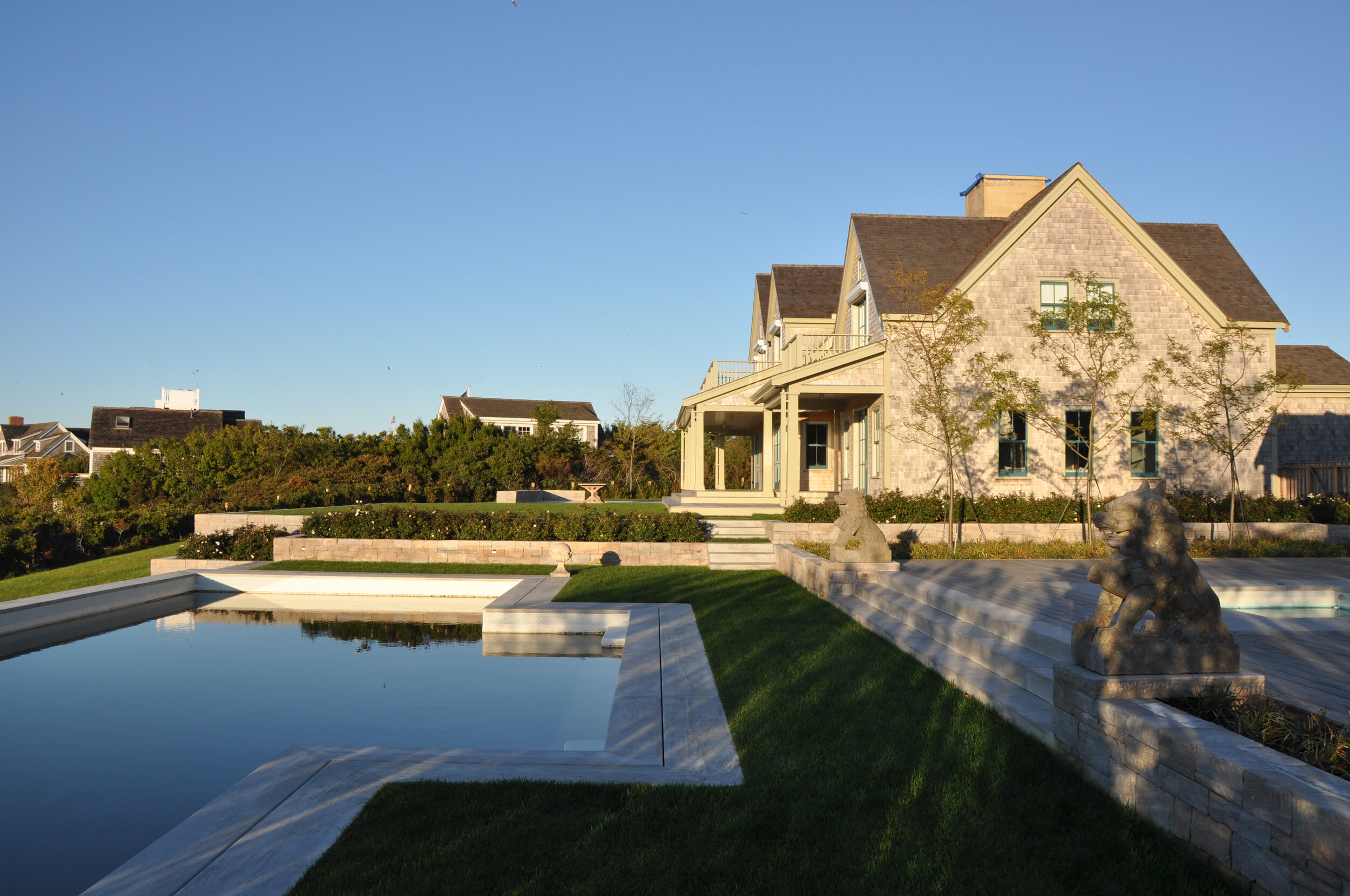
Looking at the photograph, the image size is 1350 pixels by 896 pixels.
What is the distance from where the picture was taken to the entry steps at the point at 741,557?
638 inches

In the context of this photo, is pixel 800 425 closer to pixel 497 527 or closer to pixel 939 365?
pixel 939 365

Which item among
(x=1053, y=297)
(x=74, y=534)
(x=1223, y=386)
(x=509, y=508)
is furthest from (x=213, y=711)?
(x=1223, y=386)

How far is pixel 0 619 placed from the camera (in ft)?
35.1

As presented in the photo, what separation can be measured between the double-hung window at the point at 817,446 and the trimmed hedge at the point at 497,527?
920 cm

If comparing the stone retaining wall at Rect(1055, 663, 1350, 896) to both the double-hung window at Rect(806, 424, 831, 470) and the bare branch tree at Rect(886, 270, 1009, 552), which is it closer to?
the bare branch tree at Rect(886, 270, 1009, 552)

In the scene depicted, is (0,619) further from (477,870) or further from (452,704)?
(477,870)

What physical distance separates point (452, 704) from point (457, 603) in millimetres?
6122

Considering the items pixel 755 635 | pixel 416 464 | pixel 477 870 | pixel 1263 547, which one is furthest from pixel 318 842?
pixel 416 464

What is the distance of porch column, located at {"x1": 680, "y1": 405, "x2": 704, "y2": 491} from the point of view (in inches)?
968

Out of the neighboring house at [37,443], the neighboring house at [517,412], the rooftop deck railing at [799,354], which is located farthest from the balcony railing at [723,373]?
the neighboring house at [37,443]

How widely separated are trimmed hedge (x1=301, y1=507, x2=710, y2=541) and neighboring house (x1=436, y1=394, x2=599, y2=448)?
130 ft

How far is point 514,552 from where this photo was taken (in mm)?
16719

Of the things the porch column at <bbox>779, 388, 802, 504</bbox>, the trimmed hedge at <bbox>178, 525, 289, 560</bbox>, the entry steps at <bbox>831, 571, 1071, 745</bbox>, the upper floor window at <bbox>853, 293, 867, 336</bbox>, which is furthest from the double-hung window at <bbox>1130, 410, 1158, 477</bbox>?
the trimmed hedge at <bbox>178, 525, 289, 560</bbox>

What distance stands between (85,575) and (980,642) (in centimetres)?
1769
